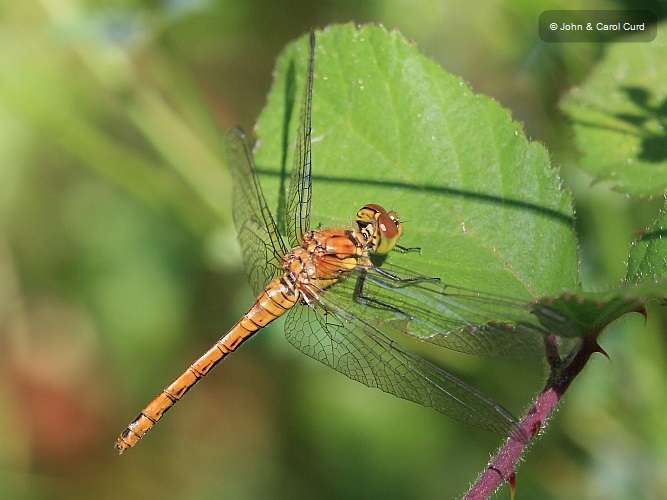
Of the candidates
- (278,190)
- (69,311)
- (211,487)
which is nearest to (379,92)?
(278,190)

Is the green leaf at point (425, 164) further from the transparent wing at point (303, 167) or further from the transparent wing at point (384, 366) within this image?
the transparent wing at point (384, 366)

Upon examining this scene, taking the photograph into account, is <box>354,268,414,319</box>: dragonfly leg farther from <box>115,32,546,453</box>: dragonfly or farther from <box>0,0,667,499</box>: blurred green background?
<box>0,0,667,499</box>: blurred green background

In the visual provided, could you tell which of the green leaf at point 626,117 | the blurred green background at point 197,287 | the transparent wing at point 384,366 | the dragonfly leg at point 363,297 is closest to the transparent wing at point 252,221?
the transparent wing at point 384,366

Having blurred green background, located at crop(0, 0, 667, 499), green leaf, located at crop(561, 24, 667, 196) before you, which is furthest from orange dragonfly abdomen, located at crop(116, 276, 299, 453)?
green leaf, located at crop(561, 24, 667, 196)

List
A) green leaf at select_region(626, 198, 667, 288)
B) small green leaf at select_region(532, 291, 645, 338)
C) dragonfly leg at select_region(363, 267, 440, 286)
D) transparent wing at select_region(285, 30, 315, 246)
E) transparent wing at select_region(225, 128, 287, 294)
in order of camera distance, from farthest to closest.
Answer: transparent wing at select_region(225, 128, 287, 294)
transparent wing at select_region(285, 30, 315, 246)
dragonfly leg at select_region(363, 267, 440, 286)
green leaf at select_region(626, 198, 667, 288)
small green leaf at select_region(532, 291, 645, 338)

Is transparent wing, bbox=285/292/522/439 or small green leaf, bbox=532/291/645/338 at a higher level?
small green leaf, bbox=532/291/645/338

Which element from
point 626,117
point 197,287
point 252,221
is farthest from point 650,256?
point 197,287
